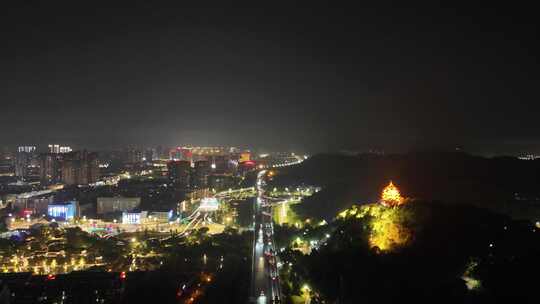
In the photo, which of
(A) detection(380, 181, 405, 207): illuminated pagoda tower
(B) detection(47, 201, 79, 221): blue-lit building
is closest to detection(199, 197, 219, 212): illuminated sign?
(B) detection(47, 201, 79, 221): blue-lit building

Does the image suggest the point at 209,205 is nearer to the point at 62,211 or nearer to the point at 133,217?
the point at 133,217

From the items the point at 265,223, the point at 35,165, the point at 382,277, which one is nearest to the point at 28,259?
the point at 265,223

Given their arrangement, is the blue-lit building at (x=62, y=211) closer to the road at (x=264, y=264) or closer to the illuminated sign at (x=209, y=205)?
the illuminated sign at (x=209, y=205)

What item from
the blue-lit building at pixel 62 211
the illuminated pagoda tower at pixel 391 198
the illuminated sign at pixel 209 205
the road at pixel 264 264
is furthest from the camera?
the illuminated sign at pixel 209 205

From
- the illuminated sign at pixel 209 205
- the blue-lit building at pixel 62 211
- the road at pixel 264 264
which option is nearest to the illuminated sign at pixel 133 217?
the blue-lit building at pixel 62 211

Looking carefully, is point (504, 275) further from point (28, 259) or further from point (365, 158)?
point (365, 158)

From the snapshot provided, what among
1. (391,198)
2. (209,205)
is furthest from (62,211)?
(391,198)
